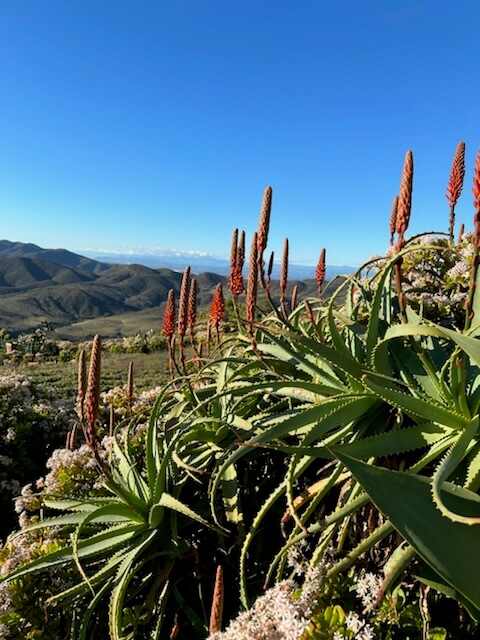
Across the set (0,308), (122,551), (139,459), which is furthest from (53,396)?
(0,308)

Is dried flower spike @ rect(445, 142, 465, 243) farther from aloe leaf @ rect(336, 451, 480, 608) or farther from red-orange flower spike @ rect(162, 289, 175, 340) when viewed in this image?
red-orange flower spike @ rect(162, 289, 175, 340)

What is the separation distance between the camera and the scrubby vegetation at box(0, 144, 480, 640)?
5.68 ft

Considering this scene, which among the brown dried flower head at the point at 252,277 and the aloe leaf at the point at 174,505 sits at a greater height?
the brown dried flower head at the point at 252,277

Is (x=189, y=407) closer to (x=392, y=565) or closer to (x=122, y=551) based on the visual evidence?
(x=122, y=551)

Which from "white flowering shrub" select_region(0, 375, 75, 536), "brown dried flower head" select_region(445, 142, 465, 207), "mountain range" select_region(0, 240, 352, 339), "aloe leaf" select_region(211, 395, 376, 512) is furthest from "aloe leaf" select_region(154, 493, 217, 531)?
"mountain range" select_region(0, 240, 352, 339)

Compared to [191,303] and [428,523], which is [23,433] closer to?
[191,303]

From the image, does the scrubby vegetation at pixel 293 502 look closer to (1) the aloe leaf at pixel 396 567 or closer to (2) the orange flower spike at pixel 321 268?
(1) the aloe leaf at pixel 396 567

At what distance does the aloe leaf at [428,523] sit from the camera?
1473 mm

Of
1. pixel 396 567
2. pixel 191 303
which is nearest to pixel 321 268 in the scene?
pixel 191 303

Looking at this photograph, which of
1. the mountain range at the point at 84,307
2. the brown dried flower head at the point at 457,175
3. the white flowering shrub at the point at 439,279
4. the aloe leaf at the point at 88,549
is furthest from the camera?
the mountain range at the point at 84,307

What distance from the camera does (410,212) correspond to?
179 centimetres

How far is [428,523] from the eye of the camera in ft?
5.10

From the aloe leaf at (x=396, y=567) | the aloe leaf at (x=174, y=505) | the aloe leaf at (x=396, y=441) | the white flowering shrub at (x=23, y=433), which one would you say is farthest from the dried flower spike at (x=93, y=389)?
the white flowering shrub at (x=23, y=433)

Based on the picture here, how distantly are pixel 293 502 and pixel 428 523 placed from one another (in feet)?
2.90
